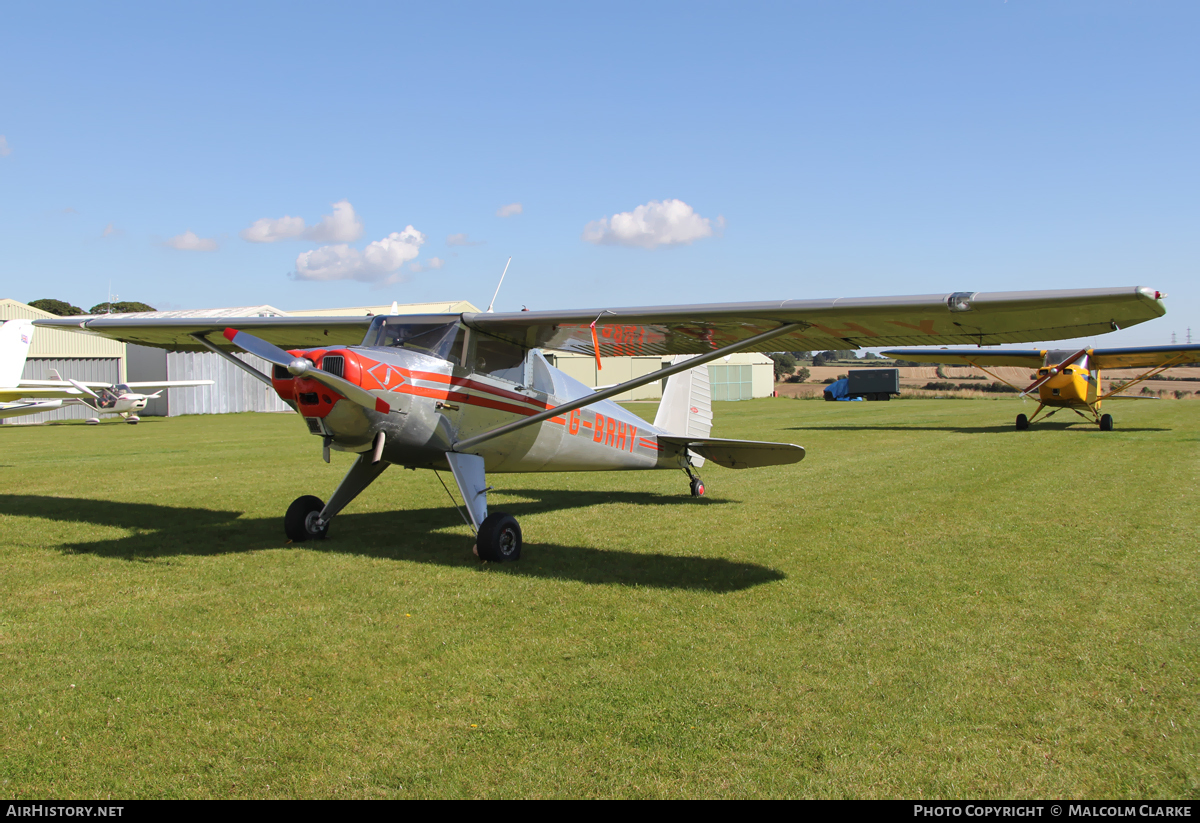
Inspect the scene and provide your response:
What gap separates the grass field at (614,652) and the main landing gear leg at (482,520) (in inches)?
8.5

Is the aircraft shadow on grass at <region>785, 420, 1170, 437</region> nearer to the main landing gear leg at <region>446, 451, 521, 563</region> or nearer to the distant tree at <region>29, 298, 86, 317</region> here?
the main landing gear leg at <region>446, 451, 521, 563</region>

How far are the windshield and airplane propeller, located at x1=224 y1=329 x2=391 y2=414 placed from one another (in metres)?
0.98

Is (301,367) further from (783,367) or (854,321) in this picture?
(783,367)

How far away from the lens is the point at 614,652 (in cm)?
466

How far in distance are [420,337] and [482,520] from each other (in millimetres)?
1861

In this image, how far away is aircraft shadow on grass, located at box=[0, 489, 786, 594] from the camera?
664cm

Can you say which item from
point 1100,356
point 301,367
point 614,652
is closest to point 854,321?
point 614,652

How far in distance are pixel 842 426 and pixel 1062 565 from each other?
790 inches

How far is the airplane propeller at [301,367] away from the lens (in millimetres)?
6152

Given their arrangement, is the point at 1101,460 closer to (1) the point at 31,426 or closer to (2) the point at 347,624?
(2) the point at 347,624

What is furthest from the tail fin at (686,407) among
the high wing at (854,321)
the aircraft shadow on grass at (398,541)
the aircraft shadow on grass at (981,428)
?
the aircraft shadow on grass at (981,428)

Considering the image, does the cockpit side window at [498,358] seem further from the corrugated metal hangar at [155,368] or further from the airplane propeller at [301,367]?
the corrugated metal hangar at [155,368]

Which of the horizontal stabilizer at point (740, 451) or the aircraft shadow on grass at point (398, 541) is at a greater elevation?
the horizontal stabilizer at point (740, 451)

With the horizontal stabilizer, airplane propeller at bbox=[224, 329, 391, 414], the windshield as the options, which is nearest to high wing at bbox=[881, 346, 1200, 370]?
the horizontal stabilizer
